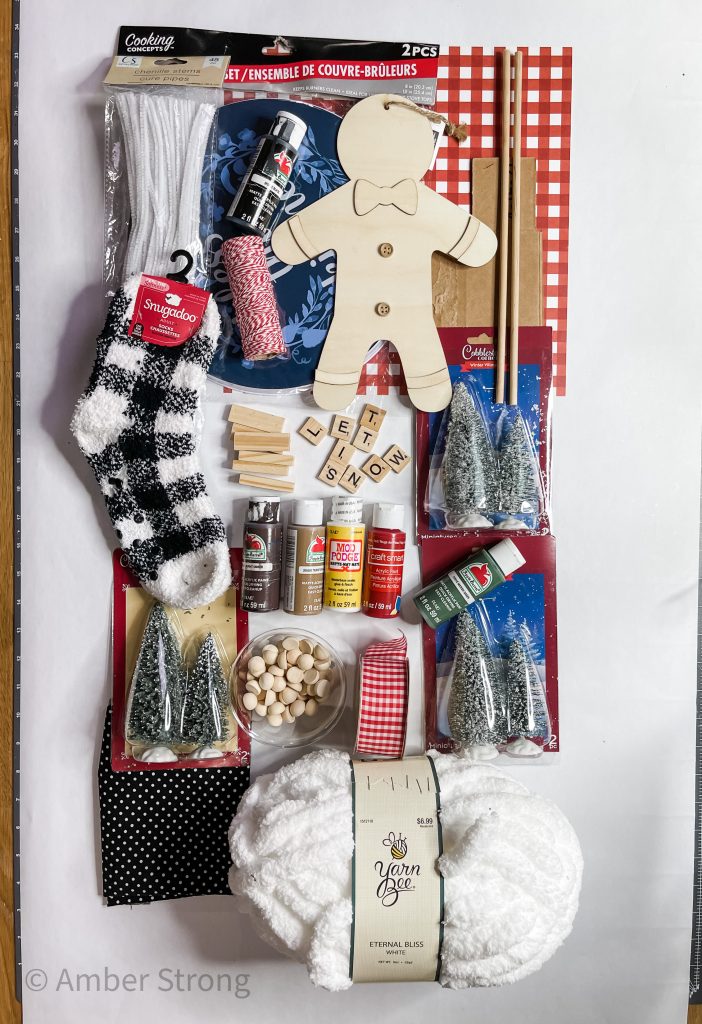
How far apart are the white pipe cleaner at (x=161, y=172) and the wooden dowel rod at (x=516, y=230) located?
0.45 meters

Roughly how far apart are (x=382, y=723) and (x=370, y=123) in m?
0.86

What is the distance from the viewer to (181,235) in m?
1.00

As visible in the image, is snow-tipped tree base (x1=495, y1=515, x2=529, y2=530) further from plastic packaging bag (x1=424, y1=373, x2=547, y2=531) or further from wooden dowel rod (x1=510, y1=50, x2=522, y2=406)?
wooden dowel rod (x1=510, y1=50, x2=522, y2=406)

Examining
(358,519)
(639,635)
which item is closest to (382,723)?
(358,519)

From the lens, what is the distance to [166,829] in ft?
3.48

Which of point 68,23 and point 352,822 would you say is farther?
point 68,23

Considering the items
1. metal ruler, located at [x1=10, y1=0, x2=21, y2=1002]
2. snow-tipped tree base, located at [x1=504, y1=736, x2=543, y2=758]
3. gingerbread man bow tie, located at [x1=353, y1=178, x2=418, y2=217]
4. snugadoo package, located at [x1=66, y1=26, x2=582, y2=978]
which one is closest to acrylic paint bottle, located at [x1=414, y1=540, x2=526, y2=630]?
snugadoo package, located at [x1=66, y1=26, x2=582, y2=978]

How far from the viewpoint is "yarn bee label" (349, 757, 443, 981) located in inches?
35.1

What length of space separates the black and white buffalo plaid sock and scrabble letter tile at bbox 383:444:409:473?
0.26 metres

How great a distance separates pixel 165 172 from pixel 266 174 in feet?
0.46

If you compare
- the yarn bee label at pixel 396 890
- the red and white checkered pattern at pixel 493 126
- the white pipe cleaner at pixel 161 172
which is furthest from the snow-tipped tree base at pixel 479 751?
the white pipe cleaner at pixel 161 172

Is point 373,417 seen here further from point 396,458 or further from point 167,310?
point 167,310

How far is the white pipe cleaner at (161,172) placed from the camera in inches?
39.4

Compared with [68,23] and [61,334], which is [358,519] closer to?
[61,334]
